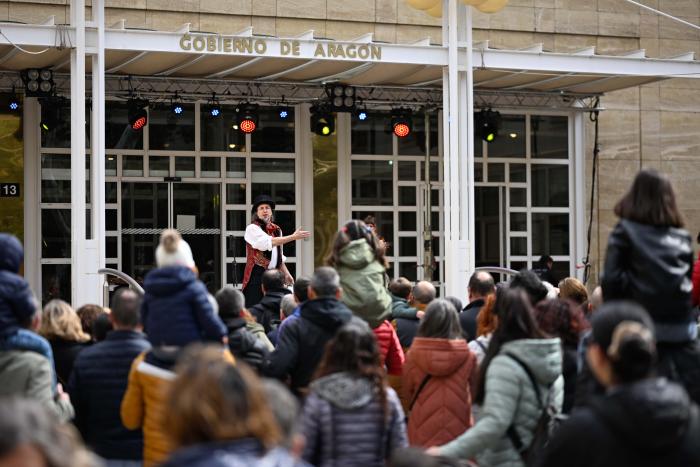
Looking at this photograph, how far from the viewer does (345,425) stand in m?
4.92

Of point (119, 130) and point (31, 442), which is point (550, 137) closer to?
point (119, 130)

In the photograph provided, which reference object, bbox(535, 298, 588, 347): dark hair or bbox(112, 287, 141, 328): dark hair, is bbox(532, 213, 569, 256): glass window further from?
bbox(112, 287, 141, 328): dark hair

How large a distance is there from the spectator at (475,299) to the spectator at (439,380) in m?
1.72

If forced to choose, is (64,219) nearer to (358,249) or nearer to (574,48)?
(574,48)

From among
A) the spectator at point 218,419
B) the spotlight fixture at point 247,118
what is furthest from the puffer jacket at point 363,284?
the spotlight fixture at point 247,118

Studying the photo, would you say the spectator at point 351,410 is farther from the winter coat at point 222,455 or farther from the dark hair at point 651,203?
the winter coat at point 222,455

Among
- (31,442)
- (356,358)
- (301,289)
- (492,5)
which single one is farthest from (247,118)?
(31,442)

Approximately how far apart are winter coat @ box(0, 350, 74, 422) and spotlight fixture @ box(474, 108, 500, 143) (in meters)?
14.3

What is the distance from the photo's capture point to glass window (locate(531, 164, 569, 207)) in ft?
69.8

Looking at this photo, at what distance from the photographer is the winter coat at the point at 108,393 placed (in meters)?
6.14

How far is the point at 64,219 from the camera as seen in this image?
18516 millimetres

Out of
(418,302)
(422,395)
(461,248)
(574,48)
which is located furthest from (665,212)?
(574,48)

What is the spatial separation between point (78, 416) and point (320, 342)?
4.59 ft

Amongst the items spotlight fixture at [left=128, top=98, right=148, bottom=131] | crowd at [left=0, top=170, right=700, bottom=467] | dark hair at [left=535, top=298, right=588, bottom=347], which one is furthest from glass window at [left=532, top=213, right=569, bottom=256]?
dark hair at [left=535, top=298, right=588, bottom=347]
